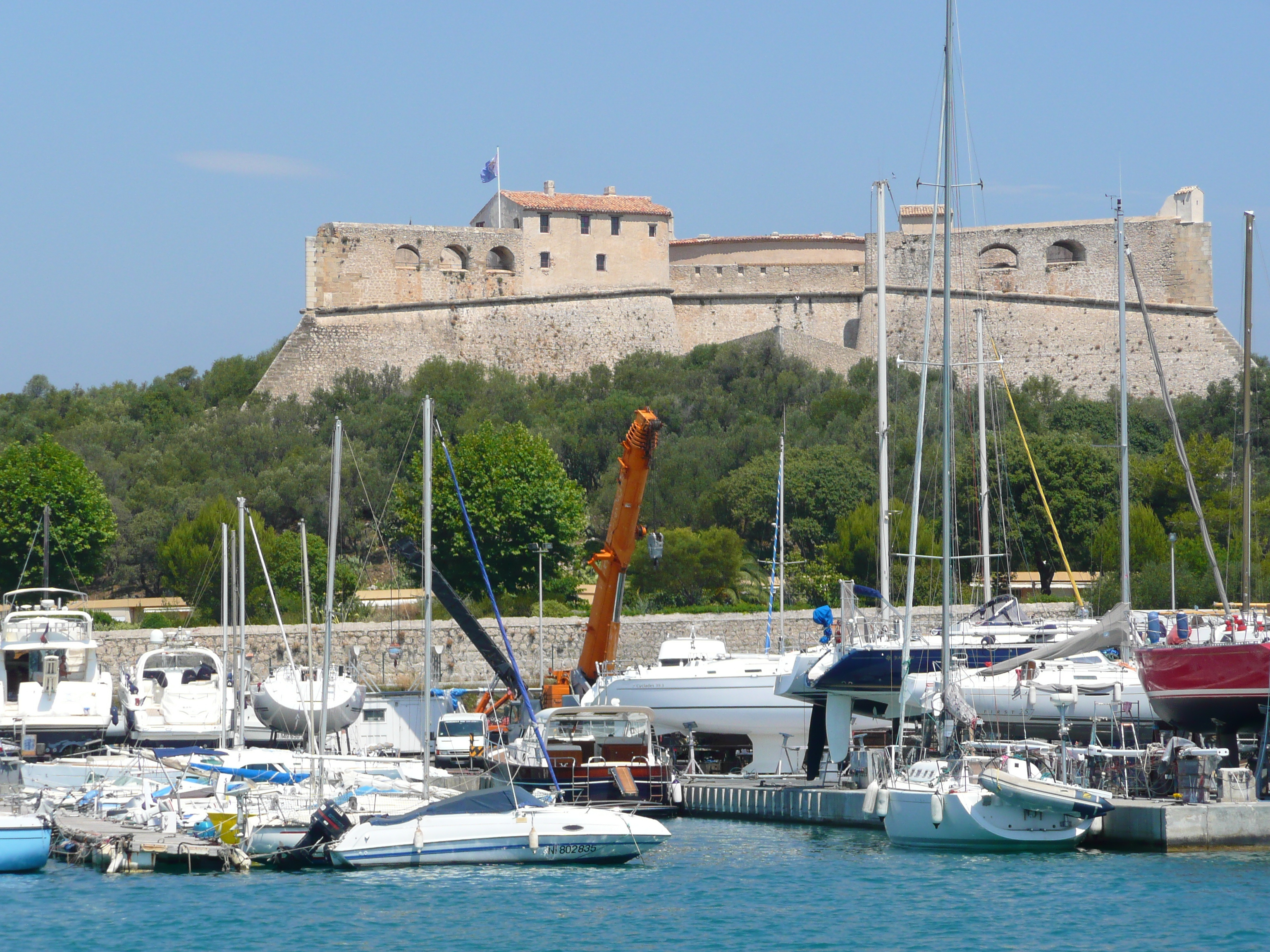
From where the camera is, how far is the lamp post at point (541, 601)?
30.1 metres

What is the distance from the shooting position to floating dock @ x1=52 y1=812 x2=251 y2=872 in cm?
1688

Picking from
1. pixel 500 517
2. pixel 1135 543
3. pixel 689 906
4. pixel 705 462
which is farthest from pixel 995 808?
pixel 705 462

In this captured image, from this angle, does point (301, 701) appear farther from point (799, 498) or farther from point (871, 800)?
point (799, 498)

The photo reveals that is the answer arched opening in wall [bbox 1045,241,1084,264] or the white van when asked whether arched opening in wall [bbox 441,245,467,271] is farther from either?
the white van

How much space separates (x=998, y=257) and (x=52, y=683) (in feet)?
125

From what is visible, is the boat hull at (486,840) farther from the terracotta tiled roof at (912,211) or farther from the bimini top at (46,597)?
the terracotta tiled roof at (912,211)

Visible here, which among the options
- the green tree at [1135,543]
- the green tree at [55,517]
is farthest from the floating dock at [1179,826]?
the green tree at [55,517]

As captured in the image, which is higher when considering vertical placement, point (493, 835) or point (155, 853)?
point (493, 835)

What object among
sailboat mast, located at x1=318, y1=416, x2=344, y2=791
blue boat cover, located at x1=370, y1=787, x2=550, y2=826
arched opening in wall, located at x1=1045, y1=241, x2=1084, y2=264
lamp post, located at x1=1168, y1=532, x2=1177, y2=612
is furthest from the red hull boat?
arched opening in wall, located at x1=1045, y1=241, x2=1084, y2=264

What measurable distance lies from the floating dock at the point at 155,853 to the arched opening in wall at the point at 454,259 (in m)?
36.4

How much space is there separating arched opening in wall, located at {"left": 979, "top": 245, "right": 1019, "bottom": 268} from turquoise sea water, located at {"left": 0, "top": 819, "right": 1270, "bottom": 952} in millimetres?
39485

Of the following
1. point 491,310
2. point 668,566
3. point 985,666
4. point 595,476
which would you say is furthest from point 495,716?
point 491,310

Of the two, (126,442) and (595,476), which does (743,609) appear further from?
(126,442)

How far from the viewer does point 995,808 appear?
1677 cm
